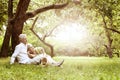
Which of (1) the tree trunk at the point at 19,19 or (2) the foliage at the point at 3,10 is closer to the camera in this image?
(1) the tree trunk at the point at 19,19

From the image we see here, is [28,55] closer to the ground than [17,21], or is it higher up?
closer to the ground

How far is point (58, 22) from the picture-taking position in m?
48.5

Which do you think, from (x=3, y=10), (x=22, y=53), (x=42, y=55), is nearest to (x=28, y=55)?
(x=22, y=53)

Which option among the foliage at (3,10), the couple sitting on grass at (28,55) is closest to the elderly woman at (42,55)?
the couple sitting on grass at (28,55)

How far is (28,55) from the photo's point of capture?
19906 mm

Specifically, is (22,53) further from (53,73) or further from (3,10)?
(3,10)

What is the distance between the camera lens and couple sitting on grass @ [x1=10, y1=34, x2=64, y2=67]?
18.4 meters

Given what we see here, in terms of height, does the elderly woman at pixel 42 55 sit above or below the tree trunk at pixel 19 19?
below

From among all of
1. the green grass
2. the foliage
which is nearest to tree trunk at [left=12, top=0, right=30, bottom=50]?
the foliage

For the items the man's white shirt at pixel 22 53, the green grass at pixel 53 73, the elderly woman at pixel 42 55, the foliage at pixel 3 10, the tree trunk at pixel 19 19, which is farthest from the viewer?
the foliage at pixel 3 10

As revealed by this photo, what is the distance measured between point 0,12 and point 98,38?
3896 cm

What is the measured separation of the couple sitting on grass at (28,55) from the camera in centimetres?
1839

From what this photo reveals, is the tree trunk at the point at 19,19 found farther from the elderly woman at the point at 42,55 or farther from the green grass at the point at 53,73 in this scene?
the green grass at the point at 53,73

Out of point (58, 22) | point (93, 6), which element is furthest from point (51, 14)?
point (93, 6)
